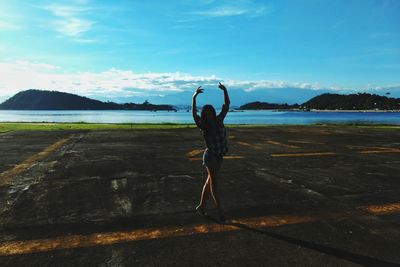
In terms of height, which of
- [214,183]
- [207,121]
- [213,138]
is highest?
[207,121]

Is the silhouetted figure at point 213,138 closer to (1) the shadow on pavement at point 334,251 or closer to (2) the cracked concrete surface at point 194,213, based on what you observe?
(2) the cracked concrete surface at point 194,213

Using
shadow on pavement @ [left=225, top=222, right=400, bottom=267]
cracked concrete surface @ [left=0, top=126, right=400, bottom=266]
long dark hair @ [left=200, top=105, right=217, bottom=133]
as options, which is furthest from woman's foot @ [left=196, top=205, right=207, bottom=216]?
long dark hair @ [left=200, top=105, right=217, bottom=133]

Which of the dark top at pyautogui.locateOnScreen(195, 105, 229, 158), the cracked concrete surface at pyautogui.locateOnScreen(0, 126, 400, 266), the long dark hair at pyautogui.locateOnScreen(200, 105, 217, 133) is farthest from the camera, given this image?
the dark top at pyautogui.locateOnScreen(195, 105, 229, 158)

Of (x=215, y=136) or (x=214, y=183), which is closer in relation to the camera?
(x=215, y=136)

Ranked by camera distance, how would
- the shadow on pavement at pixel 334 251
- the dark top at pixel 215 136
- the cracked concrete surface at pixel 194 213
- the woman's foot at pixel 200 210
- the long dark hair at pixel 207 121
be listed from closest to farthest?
the shadow on pavement at pixel 334 251
the cracked concrete surface at pixel 194 213
the long dark hair at pixel 207 121
the dark top at pixel 215 136
the woman's foot at pixel 200 210

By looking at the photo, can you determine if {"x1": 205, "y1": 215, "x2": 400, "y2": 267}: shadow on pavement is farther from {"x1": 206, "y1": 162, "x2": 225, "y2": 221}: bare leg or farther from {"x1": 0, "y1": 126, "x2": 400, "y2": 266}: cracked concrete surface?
{"x1": 206, "y1": 162, "x2": 225, "y2": 221}: bare leg

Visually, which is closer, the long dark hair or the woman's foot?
the long dark hair

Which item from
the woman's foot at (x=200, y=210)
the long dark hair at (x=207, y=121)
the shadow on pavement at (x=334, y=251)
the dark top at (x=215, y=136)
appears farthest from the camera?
the woman's foot at (x=200, y=210)

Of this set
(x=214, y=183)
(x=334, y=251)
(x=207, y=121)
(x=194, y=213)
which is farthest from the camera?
(x=194, y=213)

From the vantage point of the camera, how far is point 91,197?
6.80 m

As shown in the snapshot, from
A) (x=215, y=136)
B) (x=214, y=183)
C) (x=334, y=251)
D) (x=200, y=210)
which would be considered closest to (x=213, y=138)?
(x=215, y=136)

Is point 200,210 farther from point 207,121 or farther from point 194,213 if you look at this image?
point 207,121

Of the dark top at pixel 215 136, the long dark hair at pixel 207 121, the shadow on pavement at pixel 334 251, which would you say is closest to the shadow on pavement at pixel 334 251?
the shadow on pavement at pixel 334 251

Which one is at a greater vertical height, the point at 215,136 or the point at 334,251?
the point at 215,136
